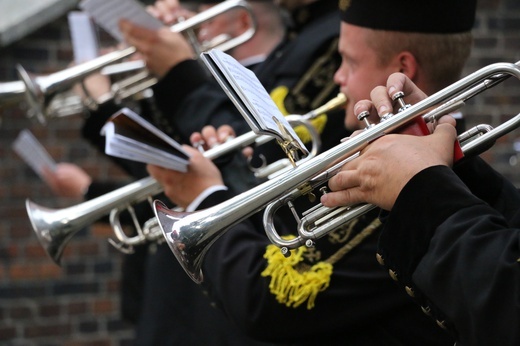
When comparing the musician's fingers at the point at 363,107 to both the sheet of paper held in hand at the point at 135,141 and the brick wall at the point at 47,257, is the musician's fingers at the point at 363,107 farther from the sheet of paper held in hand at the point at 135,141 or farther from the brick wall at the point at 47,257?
the brick wall at the point at 47,257

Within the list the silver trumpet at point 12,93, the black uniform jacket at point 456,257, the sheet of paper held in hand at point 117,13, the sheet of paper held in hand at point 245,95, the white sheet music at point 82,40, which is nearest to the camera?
the black uniform jacket at point 456,257

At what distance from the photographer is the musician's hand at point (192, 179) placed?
9.39 feet

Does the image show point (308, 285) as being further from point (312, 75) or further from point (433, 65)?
point (312, 75)

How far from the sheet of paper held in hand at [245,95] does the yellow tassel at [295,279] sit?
1.77 ft

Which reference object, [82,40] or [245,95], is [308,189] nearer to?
[245,95]

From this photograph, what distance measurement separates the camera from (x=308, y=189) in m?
2.20

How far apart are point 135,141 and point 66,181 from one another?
2021 mm

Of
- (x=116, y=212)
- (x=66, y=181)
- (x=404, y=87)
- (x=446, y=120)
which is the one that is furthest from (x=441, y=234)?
(x=66, y=181)

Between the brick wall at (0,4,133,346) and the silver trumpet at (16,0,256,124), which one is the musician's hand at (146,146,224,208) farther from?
the brick wall at (0,4,133,346)

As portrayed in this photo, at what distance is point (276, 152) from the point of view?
10.5ft

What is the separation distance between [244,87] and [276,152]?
1.10 meters

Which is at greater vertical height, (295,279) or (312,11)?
(312,11)

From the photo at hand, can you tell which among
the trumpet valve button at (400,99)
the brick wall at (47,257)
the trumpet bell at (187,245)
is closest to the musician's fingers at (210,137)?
the trumpet bell at (187,245)

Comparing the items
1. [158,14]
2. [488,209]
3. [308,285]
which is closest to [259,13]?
[158,14]
